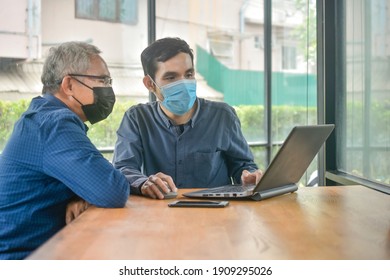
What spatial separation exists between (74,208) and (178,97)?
80 cm

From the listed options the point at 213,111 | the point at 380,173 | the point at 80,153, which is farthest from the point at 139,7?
the point at 80,153

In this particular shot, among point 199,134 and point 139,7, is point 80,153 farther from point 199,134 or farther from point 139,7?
point 139,7

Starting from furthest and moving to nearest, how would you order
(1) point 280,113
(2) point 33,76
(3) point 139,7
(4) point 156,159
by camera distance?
(1) point 280,113, (3) point 139,7, (2) point 33,76, (4) point 156,159

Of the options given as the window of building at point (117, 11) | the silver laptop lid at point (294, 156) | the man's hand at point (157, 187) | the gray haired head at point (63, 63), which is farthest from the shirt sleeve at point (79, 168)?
the window of building at point (117, 11)

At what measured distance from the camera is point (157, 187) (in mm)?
1508

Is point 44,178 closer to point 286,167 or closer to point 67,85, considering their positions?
point 67,85

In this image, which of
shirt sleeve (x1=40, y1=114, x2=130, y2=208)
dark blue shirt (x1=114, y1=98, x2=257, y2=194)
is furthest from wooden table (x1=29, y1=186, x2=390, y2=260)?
dark blue shirt (x1=114, y1=98, x2=257, y2=194)

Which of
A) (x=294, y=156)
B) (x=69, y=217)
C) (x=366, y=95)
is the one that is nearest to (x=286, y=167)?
(x=294, y=156)

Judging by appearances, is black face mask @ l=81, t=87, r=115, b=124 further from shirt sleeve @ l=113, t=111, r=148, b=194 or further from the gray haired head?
shirt sleeve @ l=113, t=111, r=148, b=194

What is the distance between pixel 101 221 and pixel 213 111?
3.43 feet

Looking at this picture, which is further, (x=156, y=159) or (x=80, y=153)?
(x=156, y=159)
